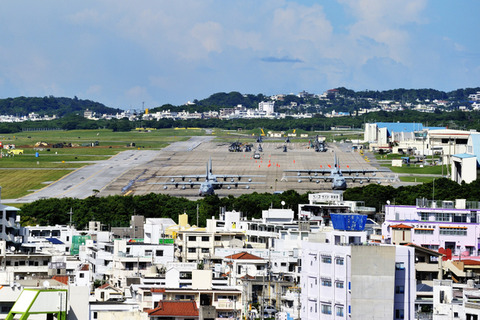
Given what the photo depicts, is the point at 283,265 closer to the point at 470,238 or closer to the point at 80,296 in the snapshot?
the point at 470,238

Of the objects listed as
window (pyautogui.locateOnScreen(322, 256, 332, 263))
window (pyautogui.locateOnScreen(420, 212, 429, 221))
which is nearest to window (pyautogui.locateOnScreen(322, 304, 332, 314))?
window (pyautogui.locateOnScreen(322, 256, 332, 263))

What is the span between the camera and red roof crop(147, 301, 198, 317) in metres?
49.4

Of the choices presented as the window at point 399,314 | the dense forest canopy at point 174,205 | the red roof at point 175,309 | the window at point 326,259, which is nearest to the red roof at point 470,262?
the red roof at point 175,309

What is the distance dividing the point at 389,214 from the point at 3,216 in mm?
29660

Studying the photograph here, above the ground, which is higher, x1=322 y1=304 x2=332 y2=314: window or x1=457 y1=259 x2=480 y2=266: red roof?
x1=322 y1=304 x2=332 y2=314: window

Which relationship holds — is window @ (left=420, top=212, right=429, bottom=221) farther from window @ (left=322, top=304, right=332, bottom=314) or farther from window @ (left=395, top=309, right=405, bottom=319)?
window @ (left=395, top=309, right=405, bottom=319)

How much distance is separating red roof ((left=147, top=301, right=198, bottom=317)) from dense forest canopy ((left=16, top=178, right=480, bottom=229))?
77.9 meters

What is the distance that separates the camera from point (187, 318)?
1950 inches

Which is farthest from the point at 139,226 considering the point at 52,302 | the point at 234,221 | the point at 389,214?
the point at 52,302

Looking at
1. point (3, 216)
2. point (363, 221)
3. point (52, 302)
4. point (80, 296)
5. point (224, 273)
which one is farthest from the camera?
point (3, 216)

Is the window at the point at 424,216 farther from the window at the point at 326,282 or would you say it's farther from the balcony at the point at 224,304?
the window at the point at 326,282

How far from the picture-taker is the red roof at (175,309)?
162 ft

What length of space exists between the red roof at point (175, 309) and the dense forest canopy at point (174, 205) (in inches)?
3067

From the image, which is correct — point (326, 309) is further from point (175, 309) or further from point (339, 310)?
point (175, 309)
